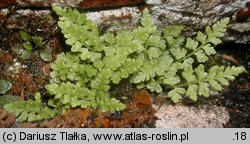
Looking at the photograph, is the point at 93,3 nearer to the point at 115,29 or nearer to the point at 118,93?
the point at 115,29

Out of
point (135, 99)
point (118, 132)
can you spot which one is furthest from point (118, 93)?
point (118, 132)

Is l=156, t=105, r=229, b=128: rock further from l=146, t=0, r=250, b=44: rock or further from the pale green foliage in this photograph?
the pale green foliage

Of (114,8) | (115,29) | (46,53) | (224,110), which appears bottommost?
(224,110)

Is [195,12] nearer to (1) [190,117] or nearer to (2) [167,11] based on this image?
(2) [167,11]

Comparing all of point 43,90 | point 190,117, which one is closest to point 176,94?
point 190,117

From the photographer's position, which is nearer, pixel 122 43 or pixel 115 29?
pixel 122 43

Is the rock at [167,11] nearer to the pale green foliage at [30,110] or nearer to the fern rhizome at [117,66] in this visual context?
the fern rhizome at [117,66]

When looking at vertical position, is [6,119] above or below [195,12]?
below

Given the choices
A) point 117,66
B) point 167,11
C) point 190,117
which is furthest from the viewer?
point 190,117
